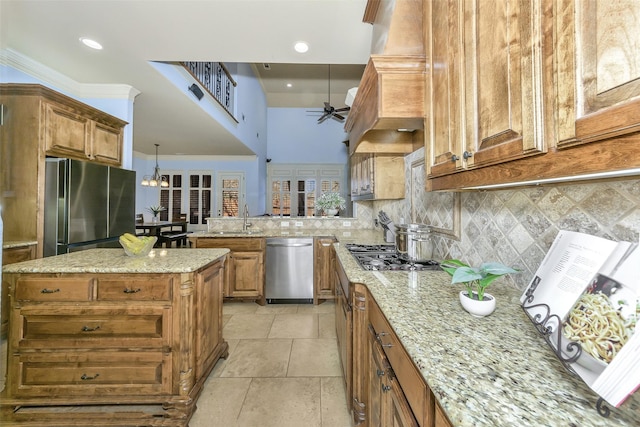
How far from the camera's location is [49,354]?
1.48 metres

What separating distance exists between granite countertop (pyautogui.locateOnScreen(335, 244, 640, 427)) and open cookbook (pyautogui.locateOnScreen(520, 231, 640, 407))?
0.06 metres

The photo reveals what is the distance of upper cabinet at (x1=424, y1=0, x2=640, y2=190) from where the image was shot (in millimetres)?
461

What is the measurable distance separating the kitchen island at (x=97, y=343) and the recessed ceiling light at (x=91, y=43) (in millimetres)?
2034

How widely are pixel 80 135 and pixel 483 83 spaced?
3621 millimetres

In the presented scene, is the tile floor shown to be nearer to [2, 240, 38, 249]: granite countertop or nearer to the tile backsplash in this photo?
the tile backsplash

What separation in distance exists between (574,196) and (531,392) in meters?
0.70

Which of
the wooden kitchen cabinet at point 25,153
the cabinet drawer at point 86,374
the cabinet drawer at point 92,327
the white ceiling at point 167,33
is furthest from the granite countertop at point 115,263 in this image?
the white ceiling at point 167,33

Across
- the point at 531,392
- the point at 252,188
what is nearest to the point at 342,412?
the point at 531,392

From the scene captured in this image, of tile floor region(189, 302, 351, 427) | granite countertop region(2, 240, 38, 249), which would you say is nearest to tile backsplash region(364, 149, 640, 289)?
tile floor region(189, 302, 351, 427)

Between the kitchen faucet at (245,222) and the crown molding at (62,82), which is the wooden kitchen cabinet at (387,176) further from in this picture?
the crown molding at (62,82)

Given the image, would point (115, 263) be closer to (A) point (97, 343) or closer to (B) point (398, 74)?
(A) point (97, 343)

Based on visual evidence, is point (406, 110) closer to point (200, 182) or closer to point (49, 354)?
point (49, 354)

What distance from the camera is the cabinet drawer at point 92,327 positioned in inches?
57.8

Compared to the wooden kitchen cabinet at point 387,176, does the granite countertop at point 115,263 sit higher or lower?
lower
